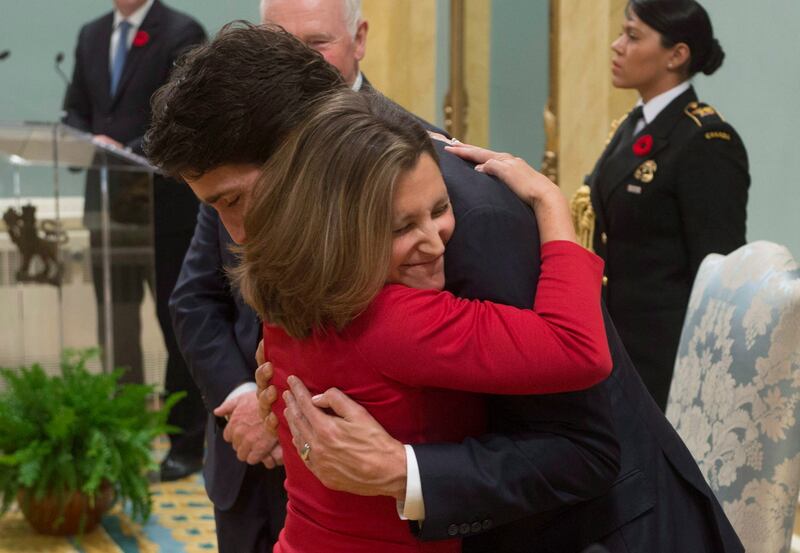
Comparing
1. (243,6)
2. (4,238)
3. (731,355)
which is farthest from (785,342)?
(243,6)

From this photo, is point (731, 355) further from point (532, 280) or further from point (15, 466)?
point (15, 466)

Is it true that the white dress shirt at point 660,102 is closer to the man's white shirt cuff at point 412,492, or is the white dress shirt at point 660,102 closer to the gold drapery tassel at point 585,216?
the gold drapery tassel at point 585,216

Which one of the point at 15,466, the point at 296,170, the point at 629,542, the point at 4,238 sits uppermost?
the point at 296,170

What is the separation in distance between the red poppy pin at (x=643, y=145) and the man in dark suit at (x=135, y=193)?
1701mm

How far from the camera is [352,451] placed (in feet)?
4.43

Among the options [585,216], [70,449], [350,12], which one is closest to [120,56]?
[70,449]

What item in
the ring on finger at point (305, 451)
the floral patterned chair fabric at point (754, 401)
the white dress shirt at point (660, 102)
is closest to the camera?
the ring on finger at point (305, 451)

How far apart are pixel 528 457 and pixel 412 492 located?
137 mm

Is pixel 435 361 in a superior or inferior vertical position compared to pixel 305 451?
superior

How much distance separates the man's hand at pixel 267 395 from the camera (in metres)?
1.54

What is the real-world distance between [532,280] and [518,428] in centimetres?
17

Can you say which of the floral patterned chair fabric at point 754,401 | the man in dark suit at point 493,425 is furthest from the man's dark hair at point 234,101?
the floral patterned chair fabric at point 754,401

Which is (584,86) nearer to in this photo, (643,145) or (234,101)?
(643,145)

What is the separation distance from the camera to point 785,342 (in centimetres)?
191
